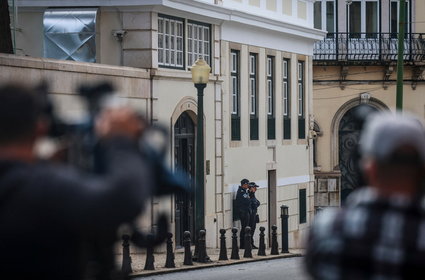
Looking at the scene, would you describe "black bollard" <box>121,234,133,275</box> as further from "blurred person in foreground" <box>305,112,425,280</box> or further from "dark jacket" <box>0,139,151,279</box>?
"dark jacket" <box>0,139,151,279</box>

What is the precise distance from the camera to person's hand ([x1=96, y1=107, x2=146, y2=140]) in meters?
5.07

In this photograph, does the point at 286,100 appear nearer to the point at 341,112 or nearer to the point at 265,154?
the point at 265,154

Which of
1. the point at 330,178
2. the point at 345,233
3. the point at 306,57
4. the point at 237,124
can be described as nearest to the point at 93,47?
the point at 237,124

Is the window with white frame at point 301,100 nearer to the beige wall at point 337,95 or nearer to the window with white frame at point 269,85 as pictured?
the window with white frame at point 269,85

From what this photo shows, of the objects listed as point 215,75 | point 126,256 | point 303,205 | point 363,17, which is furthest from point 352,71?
point 126,256

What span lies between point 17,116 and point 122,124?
375mm

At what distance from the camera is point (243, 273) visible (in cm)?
2614

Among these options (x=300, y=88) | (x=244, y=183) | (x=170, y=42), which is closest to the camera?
(x=170, y=42)

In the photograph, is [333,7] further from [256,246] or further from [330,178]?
[256,246]

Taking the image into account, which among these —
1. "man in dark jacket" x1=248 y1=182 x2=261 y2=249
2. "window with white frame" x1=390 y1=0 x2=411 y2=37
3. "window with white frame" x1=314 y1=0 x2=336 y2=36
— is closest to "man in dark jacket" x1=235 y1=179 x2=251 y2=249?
"man in dark jacket" x1=248 y1=182 x2=261 y2=249

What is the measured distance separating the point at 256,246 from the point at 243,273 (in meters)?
10.8

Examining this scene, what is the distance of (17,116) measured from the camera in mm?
5062

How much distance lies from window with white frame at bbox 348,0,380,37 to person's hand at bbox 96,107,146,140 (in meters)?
47.3

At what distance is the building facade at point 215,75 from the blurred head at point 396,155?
21.1 metres
